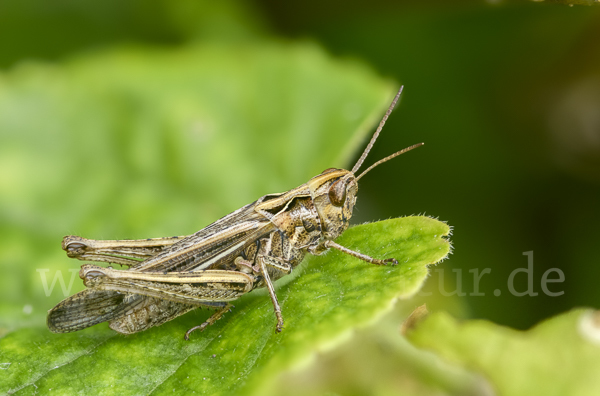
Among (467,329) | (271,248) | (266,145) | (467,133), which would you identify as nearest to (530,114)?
(467,133)

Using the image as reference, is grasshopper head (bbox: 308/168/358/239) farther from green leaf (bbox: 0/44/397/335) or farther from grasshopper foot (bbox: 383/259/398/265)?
grasshopper foot (bbox: 383/259/398/265)

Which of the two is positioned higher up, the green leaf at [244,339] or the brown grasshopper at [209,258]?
the brown grasshopper at [209,258]

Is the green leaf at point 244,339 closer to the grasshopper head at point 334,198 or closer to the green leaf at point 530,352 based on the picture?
the grasshopper head at point 334,198

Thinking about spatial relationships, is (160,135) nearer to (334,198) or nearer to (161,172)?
(161,172)

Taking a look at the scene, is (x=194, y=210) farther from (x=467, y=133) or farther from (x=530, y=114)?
→ (x=530, y=114)

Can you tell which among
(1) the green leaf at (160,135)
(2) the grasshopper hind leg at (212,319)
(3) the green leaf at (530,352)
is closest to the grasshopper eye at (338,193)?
(1) the green leaf at (160,135)

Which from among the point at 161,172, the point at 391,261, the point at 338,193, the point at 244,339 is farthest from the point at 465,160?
the point at 244,339

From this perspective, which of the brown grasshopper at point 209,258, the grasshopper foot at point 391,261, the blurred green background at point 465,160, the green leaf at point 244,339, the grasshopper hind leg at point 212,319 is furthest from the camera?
the blurred green background at point 465,160

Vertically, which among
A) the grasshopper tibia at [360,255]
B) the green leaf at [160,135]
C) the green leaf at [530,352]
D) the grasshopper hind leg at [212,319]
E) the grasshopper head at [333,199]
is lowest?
the green leaf at [530,352]
